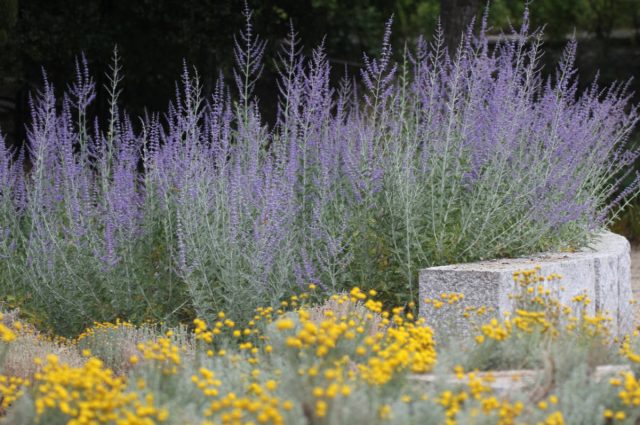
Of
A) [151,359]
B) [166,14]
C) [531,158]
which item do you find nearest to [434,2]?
[166,14]

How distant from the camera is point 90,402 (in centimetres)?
290

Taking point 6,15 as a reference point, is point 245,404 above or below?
below

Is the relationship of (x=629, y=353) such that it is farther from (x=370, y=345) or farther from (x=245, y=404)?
(x=245, y=404)

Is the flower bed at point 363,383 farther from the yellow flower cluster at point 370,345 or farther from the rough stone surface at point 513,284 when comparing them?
the rough stone surface at point 513,284

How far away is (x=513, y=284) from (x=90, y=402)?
2309mm

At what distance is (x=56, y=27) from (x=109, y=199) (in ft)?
24.7

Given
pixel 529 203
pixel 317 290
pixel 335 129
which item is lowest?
pixel 317 290

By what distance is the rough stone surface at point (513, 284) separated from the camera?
14.5 feet

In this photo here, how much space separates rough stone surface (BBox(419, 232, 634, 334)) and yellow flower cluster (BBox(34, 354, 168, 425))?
150cm

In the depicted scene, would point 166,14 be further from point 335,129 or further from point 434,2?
point 434,2

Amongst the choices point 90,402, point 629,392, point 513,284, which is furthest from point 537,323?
point 90,402

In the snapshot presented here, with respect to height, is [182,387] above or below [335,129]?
below

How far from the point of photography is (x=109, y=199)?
4.96 metres

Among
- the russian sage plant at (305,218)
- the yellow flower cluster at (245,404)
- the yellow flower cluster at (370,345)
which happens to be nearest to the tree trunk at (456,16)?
the russian sage plant at (305,218)
